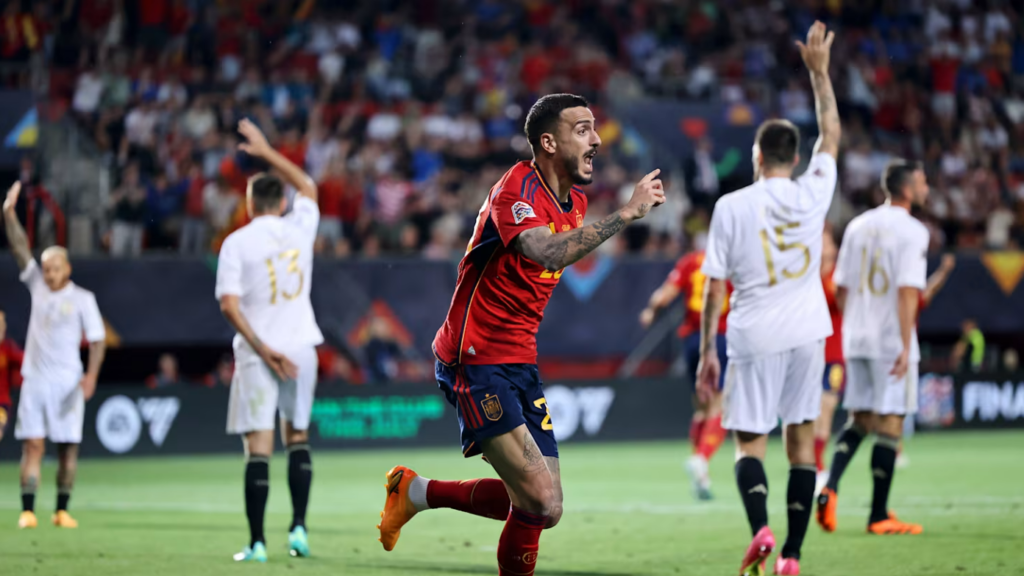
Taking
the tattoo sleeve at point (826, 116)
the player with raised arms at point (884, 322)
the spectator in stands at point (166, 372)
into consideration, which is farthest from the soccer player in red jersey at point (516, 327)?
the spectator in stands at point (166, 372)

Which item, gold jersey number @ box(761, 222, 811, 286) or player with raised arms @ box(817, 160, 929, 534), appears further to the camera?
player with raised arms @ box(817, 160, 929, 534)

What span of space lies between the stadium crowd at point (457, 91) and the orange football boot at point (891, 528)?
35.5 ft

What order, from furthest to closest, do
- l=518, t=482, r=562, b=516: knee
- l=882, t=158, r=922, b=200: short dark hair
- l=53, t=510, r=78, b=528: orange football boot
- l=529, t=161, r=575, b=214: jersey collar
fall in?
l=53, t=510, r=78, b=528: orange football boot < l=882, t=158, r=922, b=200: short dark hair < l=529, t=161, r=575, b=214: jersey collar < l=518, t=482, r=562, b=516: knee

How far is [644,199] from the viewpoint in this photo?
5.80 m

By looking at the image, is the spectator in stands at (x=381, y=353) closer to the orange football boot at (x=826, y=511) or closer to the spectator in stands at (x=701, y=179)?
the spectator in stands at (x=701, y=179)

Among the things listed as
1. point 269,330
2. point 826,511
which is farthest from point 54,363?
point 826,511

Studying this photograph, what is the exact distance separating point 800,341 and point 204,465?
10975 mm

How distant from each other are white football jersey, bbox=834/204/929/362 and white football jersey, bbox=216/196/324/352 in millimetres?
3835

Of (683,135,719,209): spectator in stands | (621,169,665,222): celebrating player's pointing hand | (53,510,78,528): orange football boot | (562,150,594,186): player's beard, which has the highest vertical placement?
(683,135,719,209): spectator in stands

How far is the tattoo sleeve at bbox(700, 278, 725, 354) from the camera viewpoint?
25.3 ft

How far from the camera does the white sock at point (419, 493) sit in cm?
701

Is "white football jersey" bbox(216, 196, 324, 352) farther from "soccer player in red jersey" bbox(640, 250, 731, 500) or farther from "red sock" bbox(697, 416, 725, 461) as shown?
"red sock" bbox(697, 416, 725, 461)

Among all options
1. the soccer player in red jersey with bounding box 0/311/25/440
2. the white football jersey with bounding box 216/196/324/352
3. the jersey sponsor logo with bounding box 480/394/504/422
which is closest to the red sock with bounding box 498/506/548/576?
the jersey sponsor logo with bounding box 480/394/504/422

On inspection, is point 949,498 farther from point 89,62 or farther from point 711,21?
point 711,21
